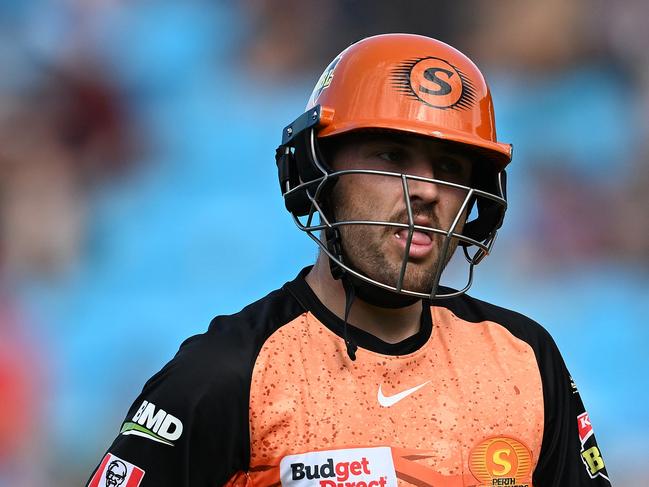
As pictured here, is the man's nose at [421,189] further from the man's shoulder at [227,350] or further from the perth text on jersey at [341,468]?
the perth text on jersey at [341,468]

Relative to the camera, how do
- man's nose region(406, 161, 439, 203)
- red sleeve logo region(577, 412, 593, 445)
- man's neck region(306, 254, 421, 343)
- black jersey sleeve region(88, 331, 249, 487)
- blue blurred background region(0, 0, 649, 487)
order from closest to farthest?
black jersey sleeve region(88, 331, 249, 487), man's nose region(406, 161, 439, 203), man's neck region(306, 254, 421, 343), red sleeve logo region(577, 412, 593, 445), blue blurred background region(0, 0, 649, 487)

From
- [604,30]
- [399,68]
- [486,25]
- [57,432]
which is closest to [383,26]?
[486,25]

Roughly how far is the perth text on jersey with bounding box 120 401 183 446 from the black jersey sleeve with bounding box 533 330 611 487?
750mm

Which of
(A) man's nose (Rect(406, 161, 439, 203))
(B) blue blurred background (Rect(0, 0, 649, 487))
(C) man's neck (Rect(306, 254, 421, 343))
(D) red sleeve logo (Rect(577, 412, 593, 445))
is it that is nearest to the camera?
(A) man's nose (Rect(406, 161, 439, 203))

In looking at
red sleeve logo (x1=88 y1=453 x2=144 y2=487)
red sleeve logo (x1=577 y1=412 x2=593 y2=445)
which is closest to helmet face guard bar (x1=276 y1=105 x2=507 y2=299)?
red sleeve logo (x1=577 y1=412 x2=593 y2=445)

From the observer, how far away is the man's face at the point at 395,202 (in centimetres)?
180

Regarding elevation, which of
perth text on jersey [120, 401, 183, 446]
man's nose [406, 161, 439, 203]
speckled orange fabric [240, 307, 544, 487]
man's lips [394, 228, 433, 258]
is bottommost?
perth text on jersey [120, 401, 183, 446]

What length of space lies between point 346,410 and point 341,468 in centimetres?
11

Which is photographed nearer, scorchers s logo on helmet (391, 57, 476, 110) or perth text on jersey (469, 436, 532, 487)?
perth text on jersey (469, 436, 532, 487)

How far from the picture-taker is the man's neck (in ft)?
6.24

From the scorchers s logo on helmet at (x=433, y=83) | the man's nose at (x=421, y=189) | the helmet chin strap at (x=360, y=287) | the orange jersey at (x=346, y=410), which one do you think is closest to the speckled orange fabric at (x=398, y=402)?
the orange jersey at (x=346, y=410)

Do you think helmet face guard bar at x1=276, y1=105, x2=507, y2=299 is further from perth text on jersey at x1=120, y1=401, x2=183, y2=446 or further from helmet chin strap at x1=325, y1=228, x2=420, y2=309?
perth text on jersey at x1=120, y1=401, x2=183, y2=446

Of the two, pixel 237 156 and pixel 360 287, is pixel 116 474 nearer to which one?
pixel 360 287

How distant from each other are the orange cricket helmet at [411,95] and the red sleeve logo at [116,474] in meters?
0.77
